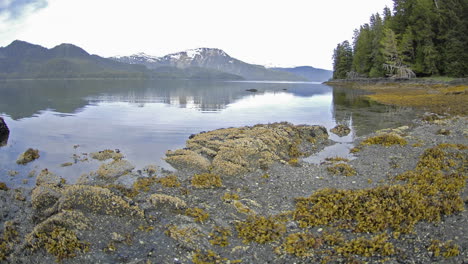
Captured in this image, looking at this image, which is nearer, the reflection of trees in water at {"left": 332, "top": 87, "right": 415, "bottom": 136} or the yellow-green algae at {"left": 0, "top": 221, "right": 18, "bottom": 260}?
the yellow-green algae at {"left": 0, "top": 221, "right": 18, "bottom": 260}

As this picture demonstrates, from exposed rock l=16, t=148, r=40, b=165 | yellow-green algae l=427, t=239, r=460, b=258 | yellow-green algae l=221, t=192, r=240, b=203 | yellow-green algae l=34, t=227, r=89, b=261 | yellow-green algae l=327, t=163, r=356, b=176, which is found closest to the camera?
yellow-green algae l=427, t=239, r=460, b=258

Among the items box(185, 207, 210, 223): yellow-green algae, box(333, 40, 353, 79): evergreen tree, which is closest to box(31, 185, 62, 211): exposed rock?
box(185, 207, 210, 223): yellow-green algae

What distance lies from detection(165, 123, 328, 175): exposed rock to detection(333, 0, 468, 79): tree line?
61.8m

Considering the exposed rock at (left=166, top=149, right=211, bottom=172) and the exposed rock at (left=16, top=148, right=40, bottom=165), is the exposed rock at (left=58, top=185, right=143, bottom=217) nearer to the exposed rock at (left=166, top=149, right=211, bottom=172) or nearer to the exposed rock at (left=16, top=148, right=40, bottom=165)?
the exposed rock at (left=166, top=149, right=211, bottom=172)

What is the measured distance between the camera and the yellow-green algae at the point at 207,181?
13562 millimetres

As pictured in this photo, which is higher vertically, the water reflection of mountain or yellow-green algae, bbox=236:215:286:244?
the water reflection of mountain

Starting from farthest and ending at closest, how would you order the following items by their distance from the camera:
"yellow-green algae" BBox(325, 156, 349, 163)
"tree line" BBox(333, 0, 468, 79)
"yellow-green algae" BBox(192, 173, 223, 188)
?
"tree line" BBox(333, 0, 468, 79) < "yellow-green algae" BBox(325, 156, 349, 163) < "yellow-green algae" BBox(192, 173, 223, 188)

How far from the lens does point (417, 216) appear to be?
9.56m

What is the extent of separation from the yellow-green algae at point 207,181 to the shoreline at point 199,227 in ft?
0.74

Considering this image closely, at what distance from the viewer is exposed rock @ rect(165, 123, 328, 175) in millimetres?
16344

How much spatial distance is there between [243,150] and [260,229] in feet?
27.7

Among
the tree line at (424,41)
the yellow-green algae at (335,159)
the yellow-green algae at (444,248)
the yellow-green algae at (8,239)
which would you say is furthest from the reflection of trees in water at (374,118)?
the tree line at (424,41)

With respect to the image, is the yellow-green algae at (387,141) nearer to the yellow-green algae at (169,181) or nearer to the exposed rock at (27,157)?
the yellow-green algae at (169,181)

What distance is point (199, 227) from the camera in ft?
31.7
